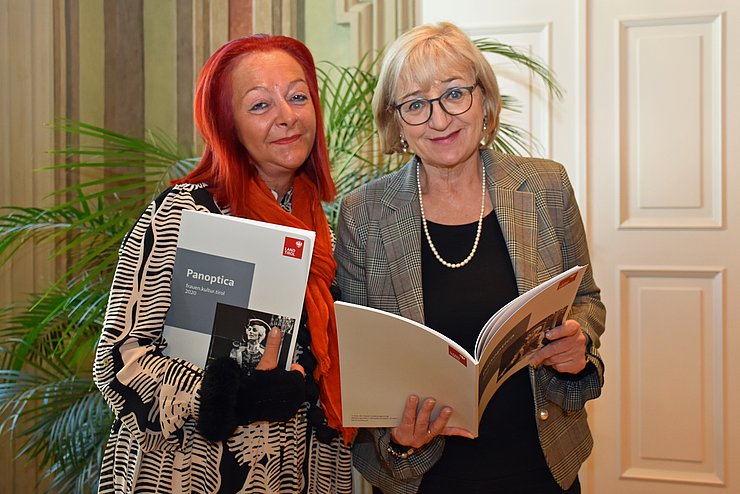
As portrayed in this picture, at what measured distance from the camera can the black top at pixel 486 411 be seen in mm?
1397

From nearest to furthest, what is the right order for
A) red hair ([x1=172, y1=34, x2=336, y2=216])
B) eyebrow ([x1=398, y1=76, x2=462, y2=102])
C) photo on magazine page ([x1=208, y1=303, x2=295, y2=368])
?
1. photo on magazine page ([x1=208, y1=303, x2=295, y2=368])
2. red hair ([x1=172, y1=34, x2=336, y2=216])
3. eyebrow ([x1=398, y1=76, x2=462, y2=102])

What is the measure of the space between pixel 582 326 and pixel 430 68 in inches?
22.5

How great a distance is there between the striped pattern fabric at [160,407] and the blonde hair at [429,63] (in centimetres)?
43

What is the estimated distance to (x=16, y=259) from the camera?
7.85 feet

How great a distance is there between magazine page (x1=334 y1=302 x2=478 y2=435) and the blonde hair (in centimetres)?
54

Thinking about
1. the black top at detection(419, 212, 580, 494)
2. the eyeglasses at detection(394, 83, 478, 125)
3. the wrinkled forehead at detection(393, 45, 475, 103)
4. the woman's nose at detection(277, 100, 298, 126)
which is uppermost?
the wrinkled forehead at detection(393, 45, 475, 103)

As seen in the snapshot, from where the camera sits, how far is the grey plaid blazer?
139 centimetres

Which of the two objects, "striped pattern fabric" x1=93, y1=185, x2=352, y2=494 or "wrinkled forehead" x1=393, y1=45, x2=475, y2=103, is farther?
"wrinkled forehead" x1=393, y1=45, x2=475, y2=103

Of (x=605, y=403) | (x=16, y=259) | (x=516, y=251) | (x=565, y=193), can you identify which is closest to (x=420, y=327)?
(x=516, y=251)

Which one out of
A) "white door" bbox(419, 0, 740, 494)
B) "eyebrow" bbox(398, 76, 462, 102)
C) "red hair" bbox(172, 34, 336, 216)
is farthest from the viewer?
"white door" bbox(419, 0, 740, 494)

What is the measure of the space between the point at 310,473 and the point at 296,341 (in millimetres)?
291

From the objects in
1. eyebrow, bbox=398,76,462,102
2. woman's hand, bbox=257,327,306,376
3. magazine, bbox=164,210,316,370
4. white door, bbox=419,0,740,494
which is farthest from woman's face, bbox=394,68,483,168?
white door, bbox=419,0,740,494

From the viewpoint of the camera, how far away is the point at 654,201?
2771 millimetres

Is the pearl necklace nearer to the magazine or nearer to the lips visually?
the lips
